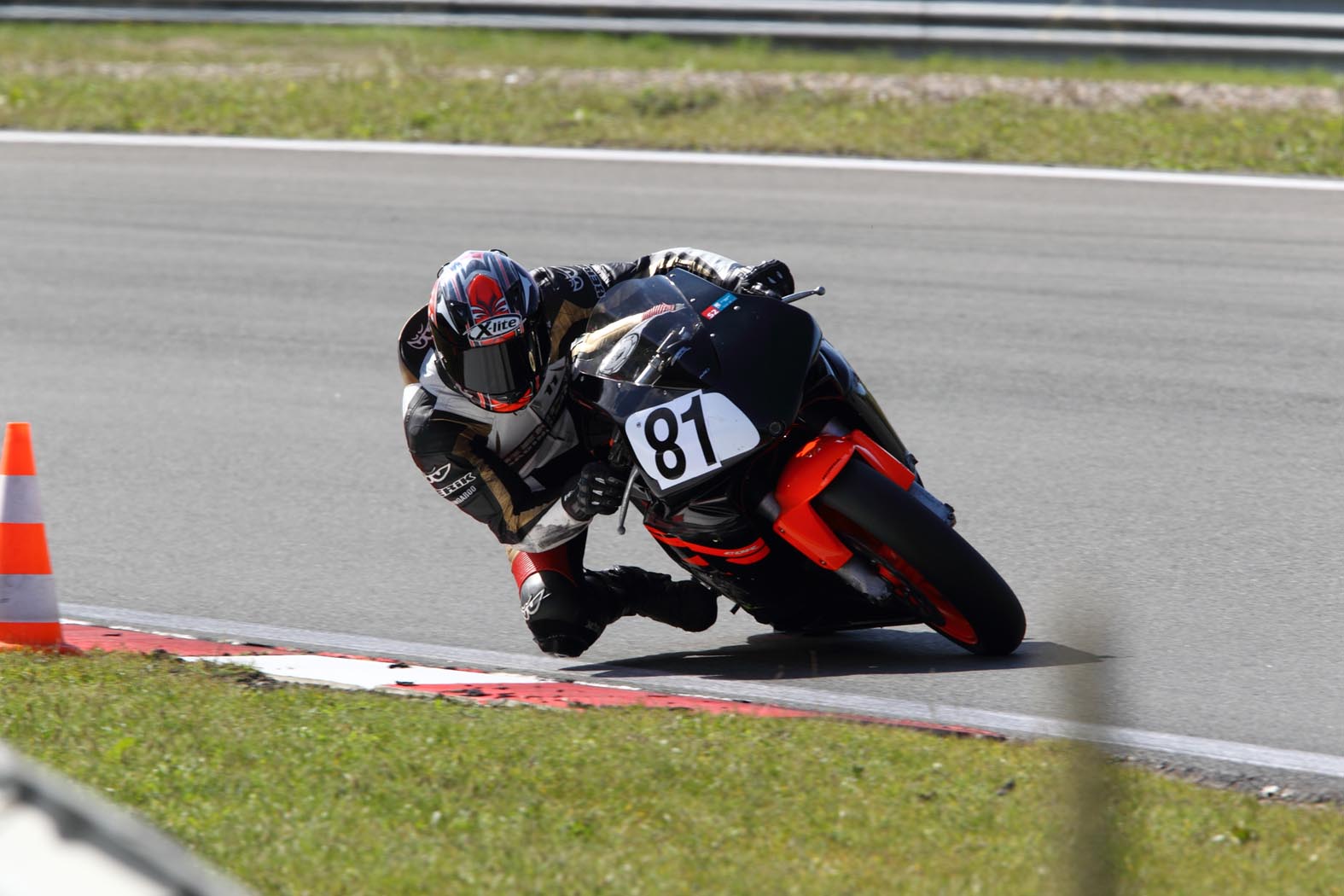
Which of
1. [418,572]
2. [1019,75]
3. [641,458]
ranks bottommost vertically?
[418,572]

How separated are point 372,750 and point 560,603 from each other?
1.35 m

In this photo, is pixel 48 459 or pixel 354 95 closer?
pixel 48 459

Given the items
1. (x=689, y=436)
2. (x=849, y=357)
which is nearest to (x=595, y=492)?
(x=689, y=436)

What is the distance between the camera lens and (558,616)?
5516 millimetres

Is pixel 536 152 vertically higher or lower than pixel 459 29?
lower

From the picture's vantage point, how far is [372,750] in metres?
4.27

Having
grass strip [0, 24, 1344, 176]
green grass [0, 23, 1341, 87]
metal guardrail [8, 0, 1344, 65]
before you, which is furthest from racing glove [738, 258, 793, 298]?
metal guardrail [8, 0, 1344, 65]

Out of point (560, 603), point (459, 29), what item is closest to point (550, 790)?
point (560, 603)

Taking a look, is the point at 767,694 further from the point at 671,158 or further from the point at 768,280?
the point at 671,158

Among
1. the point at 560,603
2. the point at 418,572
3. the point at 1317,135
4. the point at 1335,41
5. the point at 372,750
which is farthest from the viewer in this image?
the point at 1335,41

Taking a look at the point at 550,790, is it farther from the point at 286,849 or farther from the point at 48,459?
the point at 48,459

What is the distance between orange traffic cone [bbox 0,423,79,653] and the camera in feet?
18.1

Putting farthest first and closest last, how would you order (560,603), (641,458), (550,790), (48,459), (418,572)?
(48,459), (418,572), (560,603), (641,458), (550,790)

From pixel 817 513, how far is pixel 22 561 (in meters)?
2.69
